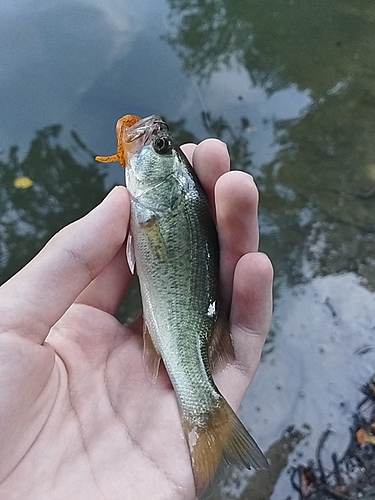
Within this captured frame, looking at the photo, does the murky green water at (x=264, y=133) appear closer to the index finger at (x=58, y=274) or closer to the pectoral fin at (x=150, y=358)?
the pectoral fin at (x=150, y=358)

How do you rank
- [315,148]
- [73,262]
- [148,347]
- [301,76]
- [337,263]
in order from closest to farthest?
[73,262] → [148,347] → [337,263] → [315,148] → [301,76]

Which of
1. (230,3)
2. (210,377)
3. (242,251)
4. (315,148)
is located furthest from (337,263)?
(230,3)

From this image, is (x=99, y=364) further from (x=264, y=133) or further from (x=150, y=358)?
(x=264, y=133)

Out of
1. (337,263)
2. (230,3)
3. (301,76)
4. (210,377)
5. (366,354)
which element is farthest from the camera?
(230,3)

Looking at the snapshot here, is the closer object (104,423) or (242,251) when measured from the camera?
(104,423)

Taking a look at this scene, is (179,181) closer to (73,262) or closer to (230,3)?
(73,262)

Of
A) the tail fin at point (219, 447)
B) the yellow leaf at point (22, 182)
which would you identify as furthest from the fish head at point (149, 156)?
the yellow leaf at point (22, 182)

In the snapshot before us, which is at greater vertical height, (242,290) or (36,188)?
(36,188)
